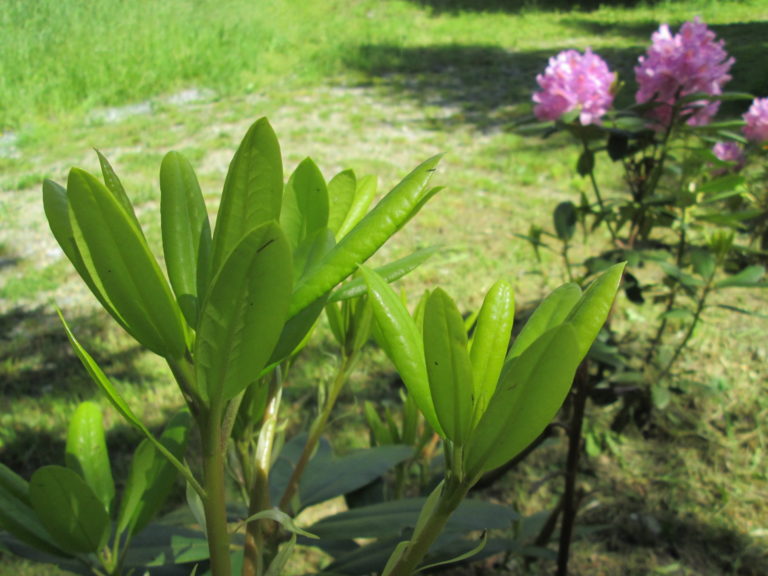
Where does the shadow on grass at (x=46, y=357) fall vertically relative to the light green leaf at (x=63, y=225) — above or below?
below

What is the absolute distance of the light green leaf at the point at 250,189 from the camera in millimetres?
386

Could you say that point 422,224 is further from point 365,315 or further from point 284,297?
point 284,297

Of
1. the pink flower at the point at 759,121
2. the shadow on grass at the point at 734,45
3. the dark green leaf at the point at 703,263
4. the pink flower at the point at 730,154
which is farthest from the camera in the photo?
the shadow on grass at the point at 734,45

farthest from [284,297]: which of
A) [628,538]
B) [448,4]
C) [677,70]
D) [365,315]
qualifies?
[448,4]

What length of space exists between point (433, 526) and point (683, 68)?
1752mm

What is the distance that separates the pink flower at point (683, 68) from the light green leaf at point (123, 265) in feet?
5.59

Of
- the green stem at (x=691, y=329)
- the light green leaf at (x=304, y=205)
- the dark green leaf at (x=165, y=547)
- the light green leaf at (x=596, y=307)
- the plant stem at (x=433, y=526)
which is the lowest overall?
the green stem at (x=691, y=329)

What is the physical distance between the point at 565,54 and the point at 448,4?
969cm

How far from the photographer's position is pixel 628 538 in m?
1.71

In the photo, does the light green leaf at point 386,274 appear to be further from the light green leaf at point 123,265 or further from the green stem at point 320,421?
the green stem at point 320,421

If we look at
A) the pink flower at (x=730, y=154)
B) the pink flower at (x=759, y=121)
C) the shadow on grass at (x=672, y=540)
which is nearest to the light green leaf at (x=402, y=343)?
the shadow on grass at (x=672, y=540)

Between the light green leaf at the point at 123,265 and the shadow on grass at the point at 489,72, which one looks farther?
the shadow on grass at the point at 489,72

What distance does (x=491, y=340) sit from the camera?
44 centimetres

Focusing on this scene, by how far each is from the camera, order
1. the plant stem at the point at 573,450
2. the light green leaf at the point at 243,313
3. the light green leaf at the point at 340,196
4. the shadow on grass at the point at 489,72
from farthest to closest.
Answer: the shadow on grass at the point at 489,72, the plant stem at the point at 573,450, the light green leaf at the point at 340,196, the light green leaf at the point at 243,313
